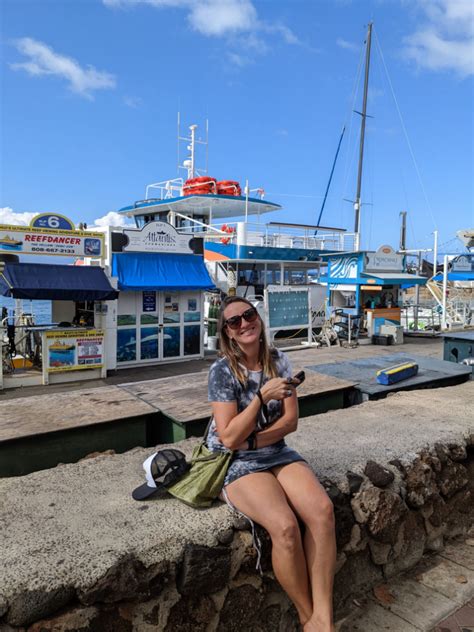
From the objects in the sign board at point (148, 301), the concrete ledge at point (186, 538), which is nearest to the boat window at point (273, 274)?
the sign board at point (148, 301)

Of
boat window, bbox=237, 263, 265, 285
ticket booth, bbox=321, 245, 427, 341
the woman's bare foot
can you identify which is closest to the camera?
the woman's bare foot

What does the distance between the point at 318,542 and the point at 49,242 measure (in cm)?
892

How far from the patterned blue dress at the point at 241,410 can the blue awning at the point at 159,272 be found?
27.6 feet

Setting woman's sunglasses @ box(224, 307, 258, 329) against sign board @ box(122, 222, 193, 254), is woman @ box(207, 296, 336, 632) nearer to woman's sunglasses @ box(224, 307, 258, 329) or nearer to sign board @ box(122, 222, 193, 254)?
woman's sunglasses @ box(224, 307, 258, 329)

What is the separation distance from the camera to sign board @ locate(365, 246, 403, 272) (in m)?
13.7

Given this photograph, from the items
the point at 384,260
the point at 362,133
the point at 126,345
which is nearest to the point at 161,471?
the point at 126,345

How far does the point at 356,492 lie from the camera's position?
311 cm

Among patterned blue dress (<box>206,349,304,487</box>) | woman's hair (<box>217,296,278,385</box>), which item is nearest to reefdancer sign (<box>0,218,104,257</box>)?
woman's hair (<box>217,296,278,385</box>)

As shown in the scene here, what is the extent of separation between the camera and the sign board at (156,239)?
1123 cm

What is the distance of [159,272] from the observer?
11.4 m

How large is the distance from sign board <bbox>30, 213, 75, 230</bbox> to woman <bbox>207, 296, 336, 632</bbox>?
26.1 ft

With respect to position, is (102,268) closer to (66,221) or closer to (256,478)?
(66,221)

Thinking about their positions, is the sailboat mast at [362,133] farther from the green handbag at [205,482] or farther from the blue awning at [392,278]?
the green handbag at [205,482]

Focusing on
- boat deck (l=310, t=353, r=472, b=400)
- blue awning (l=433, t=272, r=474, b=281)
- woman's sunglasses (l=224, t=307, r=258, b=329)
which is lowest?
boat deck (l=310, t=353, r=472, b=400)
